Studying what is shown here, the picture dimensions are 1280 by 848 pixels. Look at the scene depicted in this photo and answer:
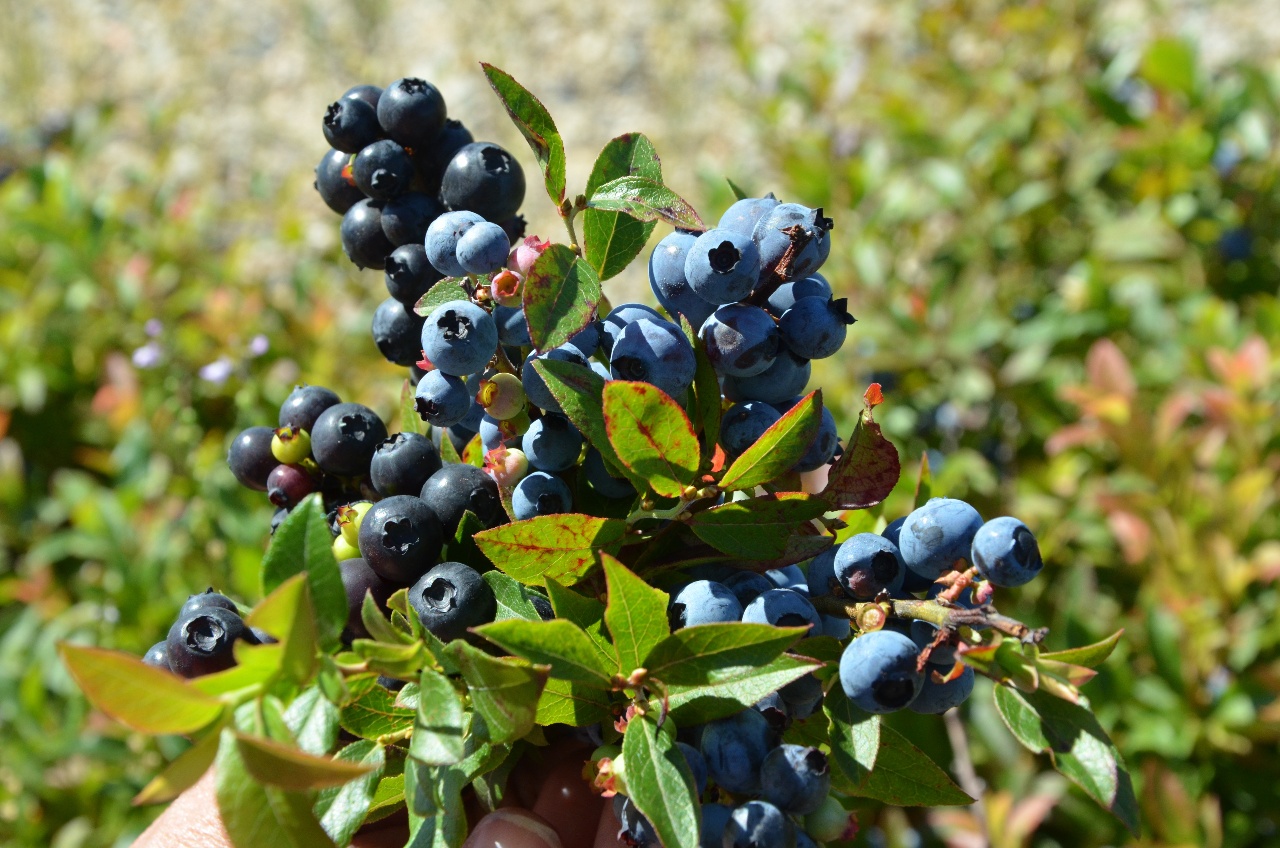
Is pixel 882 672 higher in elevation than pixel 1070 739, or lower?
higher

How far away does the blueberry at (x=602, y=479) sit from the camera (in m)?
0.85

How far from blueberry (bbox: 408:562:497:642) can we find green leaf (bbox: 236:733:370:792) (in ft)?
0.68

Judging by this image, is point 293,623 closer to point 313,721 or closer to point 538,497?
point 313,721

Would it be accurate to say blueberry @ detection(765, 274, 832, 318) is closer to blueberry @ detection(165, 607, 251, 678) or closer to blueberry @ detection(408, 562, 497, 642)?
blueberry @ detection(408, 562, 497, 642)

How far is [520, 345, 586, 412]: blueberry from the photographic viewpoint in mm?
759

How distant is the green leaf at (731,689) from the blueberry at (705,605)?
2.0 inches

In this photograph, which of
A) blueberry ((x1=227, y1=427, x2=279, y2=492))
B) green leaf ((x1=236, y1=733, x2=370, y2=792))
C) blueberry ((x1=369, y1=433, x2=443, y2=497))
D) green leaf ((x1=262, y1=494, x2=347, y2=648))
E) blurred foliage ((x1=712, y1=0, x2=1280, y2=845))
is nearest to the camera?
green leaf ((x1=236, y1=733, x2=370, y2=792))

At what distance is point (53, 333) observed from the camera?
2652 mm

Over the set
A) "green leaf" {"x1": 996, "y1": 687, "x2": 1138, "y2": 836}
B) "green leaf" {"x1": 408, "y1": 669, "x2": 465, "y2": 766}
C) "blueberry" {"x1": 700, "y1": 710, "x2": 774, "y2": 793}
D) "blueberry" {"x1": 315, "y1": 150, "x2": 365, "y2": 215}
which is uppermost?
"blueberry" {"x1": 315, "y1": 150, "x2": 365, "y2": 215}

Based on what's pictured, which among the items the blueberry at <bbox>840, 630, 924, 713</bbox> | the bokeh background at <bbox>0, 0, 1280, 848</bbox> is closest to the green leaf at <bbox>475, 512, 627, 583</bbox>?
the blueberry at <bbox>840, 630, 924, 713</bbox>

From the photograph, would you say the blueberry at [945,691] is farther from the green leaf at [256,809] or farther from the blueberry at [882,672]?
the green leaf at [256,809]

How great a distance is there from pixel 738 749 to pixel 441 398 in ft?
1.22

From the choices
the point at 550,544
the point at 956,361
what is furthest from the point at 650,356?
the point at 956,361

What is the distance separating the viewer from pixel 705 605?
2.53 feet
